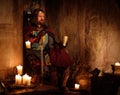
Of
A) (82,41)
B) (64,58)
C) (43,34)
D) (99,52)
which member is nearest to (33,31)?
(43,34)

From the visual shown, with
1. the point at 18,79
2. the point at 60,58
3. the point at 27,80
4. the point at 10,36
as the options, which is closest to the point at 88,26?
the point at 60,58

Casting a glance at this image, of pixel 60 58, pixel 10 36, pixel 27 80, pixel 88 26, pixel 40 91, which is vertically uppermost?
pixel 88 26

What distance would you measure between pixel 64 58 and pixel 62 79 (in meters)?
0.71

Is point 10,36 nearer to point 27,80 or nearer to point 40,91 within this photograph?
point 27,80

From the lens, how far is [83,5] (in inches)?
427

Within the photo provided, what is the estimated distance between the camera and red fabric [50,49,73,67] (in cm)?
980

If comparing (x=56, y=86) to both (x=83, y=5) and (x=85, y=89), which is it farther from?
(x=83, y=5)

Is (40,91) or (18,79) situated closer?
(40,91)

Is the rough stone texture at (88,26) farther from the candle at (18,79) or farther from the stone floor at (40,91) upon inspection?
the candle at (18,79)

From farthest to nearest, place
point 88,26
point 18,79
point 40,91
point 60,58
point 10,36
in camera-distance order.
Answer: point 88,26, point 60,58, point 10,36, point 18,79, point 40,91

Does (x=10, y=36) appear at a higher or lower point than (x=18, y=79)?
higher

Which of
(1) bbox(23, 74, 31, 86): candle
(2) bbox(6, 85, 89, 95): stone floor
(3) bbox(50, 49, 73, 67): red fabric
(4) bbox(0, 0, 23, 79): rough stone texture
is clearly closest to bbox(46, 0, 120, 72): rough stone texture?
(3) bbox(50, 49, 73, 67): red fabric

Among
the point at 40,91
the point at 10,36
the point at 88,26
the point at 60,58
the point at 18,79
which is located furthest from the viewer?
the point at 88,26

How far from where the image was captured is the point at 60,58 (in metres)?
9.86
